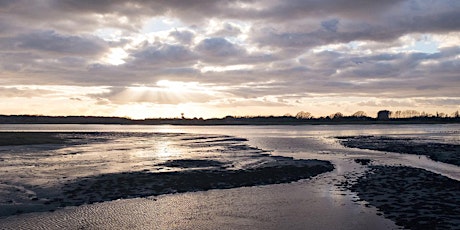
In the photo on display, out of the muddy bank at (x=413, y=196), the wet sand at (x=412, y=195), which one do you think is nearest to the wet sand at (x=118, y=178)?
the wet sand at (x=412, y=195)

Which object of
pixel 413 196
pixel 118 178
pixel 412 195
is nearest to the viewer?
pixel 413 196

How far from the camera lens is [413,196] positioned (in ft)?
65.0

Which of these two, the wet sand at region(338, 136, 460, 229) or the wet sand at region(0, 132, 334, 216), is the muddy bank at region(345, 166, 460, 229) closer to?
the wet sand at region(338, 136, 460, 229)

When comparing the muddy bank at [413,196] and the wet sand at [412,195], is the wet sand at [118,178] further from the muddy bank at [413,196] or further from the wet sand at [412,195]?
the muddy bank at [413,196]

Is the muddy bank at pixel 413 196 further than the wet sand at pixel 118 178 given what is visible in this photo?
No

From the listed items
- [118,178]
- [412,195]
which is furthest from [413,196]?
[118,178]

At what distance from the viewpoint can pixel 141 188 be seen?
22.5 metres

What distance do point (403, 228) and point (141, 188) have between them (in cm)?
1348

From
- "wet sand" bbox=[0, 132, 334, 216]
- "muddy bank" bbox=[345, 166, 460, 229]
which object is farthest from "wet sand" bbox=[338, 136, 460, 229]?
"wet sand" bbox=[0, 132, 334, 216]

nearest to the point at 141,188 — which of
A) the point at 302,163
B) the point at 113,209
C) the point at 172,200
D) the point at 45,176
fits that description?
the point at 172,200

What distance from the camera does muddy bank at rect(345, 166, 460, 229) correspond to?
49.9ft

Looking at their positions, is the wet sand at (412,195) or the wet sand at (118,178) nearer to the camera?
the wet sand at (412,195)

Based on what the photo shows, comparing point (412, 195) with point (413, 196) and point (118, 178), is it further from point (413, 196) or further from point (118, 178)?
point (118, 178)

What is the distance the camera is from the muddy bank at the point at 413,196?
1521 centimetres
